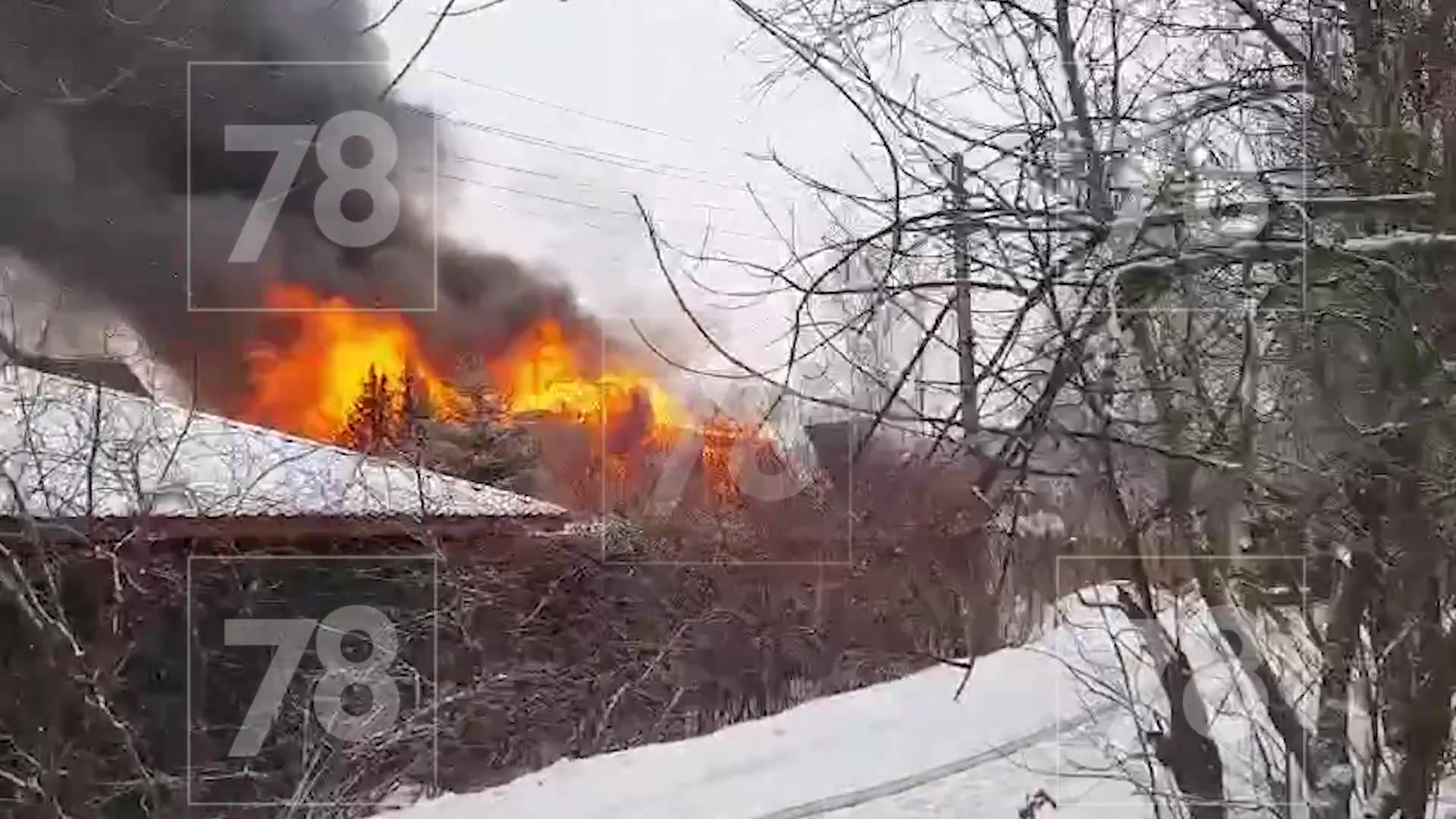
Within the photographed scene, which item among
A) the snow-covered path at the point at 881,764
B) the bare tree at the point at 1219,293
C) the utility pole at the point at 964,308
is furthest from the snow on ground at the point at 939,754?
the utility pole at the point at 964,308

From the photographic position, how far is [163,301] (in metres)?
1.84

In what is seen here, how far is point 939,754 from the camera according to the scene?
182cm

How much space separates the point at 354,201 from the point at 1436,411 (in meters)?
1.47

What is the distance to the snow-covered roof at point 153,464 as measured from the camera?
1797 mm

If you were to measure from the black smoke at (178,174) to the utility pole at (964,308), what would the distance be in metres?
1.02

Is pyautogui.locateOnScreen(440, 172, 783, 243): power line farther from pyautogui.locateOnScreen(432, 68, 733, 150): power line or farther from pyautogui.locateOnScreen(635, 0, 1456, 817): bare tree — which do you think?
pyautogui.locateOnScreen(635, 0, 1456, 817): bare tree

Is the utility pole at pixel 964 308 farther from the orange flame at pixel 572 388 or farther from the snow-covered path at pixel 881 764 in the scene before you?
the orange flame at pixel 572 388

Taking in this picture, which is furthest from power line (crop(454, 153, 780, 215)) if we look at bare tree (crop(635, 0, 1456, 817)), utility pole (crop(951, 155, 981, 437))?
utility pole (crop(951, 155, 981, 437))

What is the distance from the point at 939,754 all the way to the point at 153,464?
1256 millimetres

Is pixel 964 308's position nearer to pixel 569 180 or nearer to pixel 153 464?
pixel 569 180

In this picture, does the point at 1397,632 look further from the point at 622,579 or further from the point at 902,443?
the point at 622,579

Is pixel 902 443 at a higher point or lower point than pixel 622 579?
higher

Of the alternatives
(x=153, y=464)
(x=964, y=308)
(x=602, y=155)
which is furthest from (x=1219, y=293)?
(x=153, y=464)

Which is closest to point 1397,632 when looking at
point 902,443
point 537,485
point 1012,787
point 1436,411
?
point 1436,411
